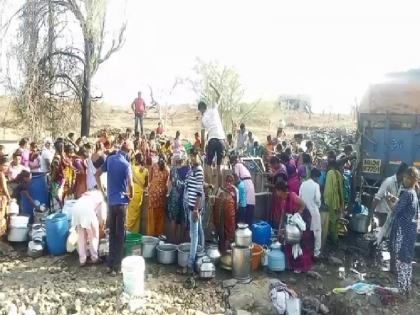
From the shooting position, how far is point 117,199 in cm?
717

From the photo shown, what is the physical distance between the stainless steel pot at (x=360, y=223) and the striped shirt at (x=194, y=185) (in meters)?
4.01

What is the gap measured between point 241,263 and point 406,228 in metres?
2.54

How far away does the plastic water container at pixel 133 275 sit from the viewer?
6426 millimetres

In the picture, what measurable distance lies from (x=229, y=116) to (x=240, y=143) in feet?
49.4

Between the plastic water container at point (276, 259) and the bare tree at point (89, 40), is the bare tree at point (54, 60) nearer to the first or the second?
the bare tree at point (89, 40)

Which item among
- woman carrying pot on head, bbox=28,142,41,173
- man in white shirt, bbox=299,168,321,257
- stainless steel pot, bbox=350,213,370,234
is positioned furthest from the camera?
woman carrying pot on head, bbox=28,142,41,173

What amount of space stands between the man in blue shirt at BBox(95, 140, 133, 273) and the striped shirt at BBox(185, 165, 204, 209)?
0.94 metres

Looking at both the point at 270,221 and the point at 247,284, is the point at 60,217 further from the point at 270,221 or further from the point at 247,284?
the point at 270,221

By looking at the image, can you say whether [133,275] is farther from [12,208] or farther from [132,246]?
[12,208]

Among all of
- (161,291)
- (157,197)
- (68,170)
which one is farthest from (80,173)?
(161,291)

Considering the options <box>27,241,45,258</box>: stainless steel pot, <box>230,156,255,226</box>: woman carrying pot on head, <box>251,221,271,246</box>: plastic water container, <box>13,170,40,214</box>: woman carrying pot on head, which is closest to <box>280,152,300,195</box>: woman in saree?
<box>230,156,255,226</box>: woman carrying pot on head

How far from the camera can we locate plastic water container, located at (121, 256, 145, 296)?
6426 millimetres

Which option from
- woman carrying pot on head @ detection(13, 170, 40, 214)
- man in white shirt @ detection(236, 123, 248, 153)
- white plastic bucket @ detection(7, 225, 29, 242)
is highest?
man in white shirt @ detection(236, 123, 248, 153)

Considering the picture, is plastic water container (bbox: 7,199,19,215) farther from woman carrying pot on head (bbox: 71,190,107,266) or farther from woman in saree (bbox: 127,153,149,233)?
woman in saree (bbox: 127,153,149,233)
